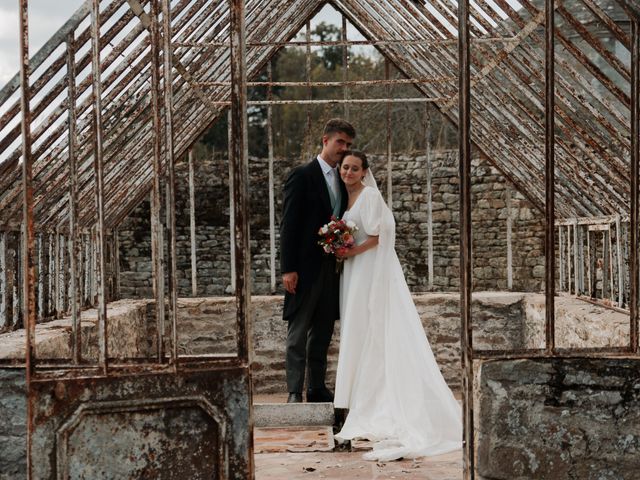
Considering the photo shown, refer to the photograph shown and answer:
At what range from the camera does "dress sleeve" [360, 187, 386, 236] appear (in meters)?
5.08

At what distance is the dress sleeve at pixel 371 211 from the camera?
5082 millimetres

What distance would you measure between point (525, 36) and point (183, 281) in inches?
250

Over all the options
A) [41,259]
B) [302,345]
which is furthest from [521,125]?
[41,259]

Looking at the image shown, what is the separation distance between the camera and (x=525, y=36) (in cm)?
512

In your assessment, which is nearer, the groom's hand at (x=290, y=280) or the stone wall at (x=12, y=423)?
the stone wall at (x=12, y=423)

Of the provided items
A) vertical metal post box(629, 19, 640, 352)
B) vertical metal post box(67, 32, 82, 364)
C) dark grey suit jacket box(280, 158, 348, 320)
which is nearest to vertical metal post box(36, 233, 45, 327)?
dark grey suit jacket box(280, 158, 348, 320)

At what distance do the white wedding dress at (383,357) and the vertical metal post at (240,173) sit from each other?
2.04 m

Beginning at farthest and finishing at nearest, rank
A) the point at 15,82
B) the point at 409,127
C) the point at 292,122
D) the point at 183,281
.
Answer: the point at 292,122, the point at 409,127, the point at 183,281, the point at 15,82

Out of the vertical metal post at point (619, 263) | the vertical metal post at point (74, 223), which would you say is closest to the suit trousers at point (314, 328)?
the vertical metal post at point (619, 263)

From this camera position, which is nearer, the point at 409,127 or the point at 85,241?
the point at 85,241

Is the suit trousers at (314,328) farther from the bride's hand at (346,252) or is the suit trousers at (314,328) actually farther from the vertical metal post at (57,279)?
the vertical metal post at (57,279)

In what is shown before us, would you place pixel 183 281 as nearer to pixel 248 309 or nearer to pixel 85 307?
pixel 85 307

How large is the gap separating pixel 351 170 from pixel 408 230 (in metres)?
5.86

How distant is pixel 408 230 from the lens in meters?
10.9
